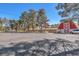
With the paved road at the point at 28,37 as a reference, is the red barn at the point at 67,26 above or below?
above

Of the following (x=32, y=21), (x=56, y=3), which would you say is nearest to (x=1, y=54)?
(x=32, y=21)

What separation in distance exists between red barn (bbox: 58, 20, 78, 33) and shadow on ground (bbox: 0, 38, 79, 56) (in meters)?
0.14

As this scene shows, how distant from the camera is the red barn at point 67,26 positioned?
182 inches

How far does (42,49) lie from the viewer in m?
4.61

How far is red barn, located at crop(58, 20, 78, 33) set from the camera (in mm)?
4633

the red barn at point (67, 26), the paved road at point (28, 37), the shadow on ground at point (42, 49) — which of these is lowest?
the shadow on ground at point (42, 49)

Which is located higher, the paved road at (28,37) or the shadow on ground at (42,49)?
the paved road at (28,37)

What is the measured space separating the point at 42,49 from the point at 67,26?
397 mm

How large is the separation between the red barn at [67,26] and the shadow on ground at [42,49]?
0.14 m

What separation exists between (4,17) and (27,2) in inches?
12.5

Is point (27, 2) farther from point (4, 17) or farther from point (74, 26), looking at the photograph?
point (74, 26)

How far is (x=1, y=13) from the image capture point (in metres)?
4.60

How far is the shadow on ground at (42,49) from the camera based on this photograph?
461 centimetres

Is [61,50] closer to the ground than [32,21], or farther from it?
closer to the ground
